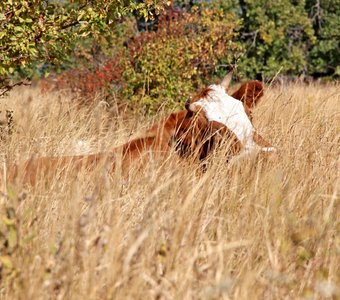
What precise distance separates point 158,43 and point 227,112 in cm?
579

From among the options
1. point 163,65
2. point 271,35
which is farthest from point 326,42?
point 163,65

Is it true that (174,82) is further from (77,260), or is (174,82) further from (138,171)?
(77,260)

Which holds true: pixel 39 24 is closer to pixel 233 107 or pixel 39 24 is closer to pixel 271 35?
pixel 233 107

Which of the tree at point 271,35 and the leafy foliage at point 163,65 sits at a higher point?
the leafy foliage at point 163,65

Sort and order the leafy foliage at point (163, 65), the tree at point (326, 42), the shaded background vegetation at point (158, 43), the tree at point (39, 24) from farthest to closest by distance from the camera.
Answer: the tree at point (326, 42)
the leafy foliage at point (163, 65)
the shaded background vegetation at point (158, 43)
the tree at point (39, 24)

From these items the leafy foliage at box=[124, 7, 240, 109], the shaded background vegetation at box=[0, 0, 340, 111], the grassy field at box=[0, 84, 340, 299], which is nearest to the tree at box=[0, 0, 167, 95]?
the shaded background vegetation at box=[0, 0, 340, 111]

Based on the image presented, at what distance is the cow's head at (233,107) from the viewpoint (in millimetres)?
4551

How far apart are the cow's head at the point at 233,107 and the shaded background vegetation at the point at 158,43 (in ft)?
0.82

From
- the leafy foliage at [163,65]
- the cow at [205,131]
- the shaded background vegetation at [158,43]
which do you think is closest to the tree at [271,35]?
the shaded background vegetation at [158,43]

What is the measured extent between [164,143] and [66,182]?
47.7 inches

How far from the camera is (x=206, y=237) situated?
2885 millimetres

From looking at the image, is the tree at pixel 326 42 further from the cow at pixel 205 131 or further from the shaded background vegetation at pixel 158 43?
the cow at pixel 205 131

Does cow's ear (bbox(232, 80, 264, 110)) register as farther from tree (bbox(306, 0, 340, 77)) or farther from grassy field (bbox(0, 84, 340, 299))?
tree (bbox(306, 0, 340, 77))

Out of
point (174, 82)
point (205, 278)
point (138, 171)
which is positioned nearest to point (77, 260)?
point (205, 278)
